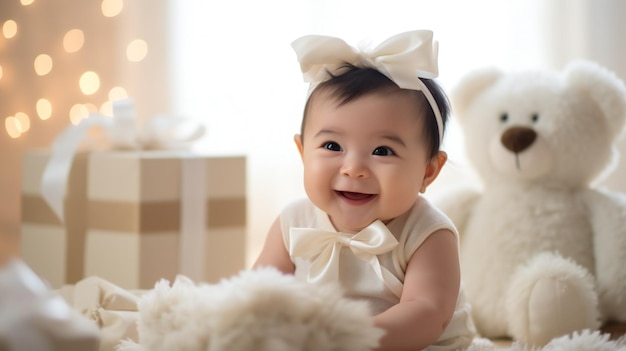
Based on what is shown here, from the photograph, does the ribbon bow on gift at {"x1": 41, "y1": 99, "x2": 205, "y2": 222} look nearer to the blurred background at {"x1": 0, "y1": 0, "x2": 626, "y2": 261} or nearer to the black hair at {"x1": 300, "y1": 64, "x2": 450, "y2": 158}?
the blurred background at {"x1": 0, "y1": 0, "x2": 626, "y2": 261}

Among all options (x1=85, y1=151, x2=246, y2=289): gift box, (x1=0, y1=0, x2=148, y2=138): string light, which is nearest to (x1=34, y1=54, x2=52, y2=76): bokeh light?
(x1=0, y1=0, x2=148, y2=138): string light

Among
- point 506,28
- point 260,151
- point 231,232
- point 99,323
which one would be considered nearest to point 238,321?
point 99,323

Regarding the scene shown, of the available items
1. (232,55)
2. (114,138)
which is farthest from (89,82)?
(114,138)

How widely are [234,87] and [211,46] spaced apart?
0.15 metres

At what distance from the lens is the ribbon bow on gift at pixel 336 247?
108 cm

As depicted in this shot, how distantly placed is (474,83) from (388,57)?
2.19 ft

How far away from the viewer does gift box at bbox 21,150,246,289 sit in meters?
1.61

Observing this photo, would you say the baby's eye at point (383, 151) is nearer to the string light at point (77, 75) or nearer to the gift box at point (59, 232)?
the gift box at point (59, 232)

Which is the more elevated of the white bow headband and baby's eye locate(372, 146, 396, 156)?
the white bow headband

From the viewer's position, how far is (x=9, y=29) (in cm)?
228

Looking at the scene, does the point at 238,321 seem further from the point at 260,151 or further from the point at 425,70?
the point at 260,151

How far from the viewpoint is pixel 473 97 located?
174 centimetres

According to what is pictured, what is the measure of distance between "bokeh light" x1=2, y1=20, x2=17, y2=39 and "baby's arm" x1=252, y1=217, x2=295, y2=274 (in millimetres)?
1444

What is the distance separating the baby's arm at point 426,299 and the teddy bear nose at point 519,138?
20.1 inches
